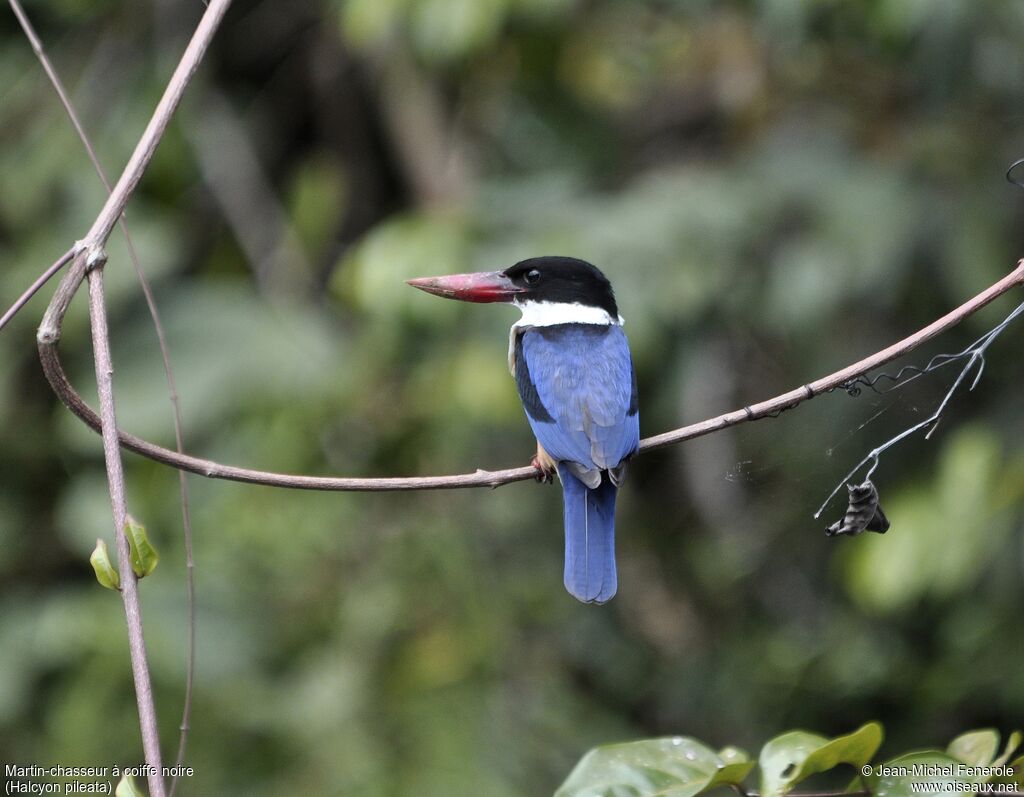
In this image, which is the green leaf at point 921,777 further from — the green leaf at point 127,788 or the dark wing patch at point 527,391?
the dark wing patch at point 527,391

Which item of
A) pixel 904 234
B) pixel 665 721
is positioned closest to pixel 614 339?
pixel 904 234

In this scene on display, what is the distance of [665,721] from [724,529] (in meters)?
0.75

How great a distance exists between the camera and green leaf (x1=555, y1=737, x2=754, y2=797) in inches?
57.6

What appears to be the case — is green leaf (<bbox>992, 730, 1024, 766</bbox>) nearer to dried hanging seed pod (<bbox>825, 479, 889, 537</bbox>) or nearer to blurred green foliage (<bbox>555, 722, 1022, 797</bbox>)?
blurred green foliage (<bbox>555, 722, 1022, 797</bbox>)

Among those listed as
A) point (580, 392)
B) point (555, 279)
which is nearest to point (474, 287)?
point (555, 279)

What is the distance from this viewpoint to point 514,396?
354cm

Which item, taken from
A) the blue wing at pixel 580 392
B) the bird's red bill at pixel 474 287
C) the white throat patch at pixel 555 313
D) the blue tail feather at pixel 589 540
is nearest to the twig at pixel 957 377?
the blue tail feather at pixel 589 540

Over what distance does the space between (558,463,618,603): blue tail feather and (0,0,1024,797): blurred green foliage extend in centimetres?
77

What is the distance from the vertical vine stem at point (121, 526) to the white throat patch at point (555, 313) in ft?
4.67

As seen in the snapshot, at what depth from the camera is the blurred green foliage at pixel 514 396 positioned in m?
3.31

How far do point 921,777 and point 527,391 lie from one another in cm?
135

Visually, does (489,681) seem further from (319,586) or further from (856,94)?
(856,94)

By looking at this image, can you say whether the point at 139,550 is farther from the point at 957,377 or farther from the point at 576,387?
the point at 576,387

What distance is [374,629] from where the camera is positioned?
380 cm
